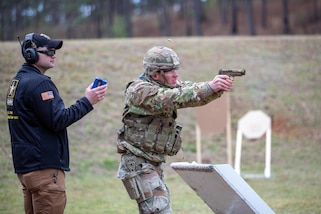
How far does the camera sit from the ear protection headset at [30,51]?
5480mm

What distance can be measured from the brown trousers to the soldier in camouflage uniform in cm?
69

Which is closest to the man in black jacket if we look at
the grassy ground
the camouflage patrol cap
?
the camouflage patrol cap

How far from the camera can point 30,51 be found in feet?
18.0

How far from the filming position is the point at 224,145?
16.3m

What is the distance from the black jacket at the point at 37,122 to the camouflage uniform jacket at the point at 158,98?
563 millimetres

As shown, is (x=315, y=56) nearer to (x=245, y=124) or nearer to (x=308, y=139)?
(x=308, y=139)

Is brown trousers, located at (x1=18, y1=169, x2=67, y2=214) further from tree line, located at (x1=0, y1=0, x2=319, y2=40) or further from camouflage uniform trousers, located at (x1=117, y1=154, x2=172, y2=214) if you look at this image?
tree line, located at (x1=0, y1=0, x2=319, y2=40)

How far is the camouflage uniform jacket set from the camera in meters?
5.56

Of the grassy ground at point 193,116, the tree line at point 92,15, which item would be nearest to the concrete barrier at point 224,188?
the grassy ground at point 193,116

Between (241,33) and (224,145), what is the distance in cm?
3169

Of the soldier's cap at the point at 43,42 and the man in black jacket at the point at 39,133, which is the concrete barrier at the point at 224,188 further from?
the soldier's cap at the point at 43,42

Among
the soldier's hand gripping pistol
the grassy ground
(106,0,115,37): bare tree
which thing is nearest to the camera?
the soldier's hand gripping pistol

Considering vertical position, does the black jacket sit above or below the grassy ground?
above

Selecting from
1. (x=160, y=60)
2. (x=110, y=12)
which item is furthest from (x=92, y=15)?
(x=160, y=60)
